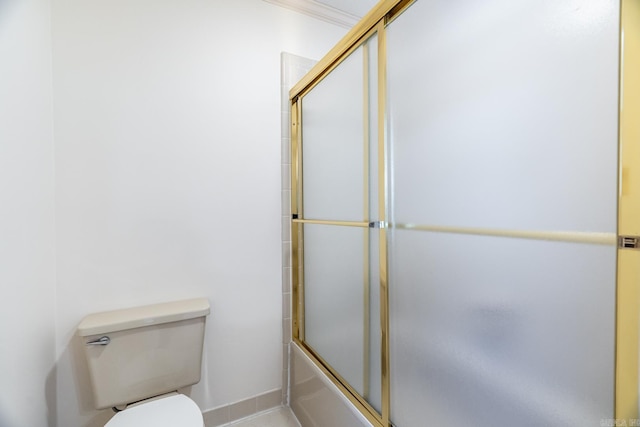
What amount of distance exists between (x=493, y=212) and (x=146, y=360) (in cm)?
149

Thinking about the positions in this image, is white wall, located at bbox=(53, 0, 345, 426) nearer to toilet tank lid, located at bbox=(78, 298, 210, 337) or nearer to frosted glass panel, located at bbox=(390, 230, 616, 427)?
toilet tank lid, located at bbox=(78, 298, 210, 337)

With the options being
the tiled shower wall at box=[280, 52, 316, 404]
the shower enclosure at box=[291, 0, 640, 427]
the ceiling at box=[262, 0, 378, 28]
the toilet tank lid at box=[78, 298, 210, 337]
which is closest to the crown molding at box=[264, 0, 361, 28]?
the ceiling at box=[262, 0, 378, 28]

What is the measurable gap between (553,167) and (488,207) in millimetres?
158

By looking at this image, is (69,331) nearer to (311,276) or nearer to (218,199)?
(218,199)

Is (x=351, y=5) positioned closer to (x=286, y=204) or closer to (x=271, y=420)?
(x=286, y=204)

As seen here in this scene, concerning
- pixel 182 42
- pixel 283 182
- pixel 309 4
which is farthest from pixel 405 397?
pixel 309 4

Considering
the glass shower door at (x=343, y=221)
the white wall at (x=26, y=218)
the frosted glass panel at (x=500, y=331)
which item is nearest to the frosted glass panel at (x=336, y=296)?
the glass shower door at (x=343, y=221)

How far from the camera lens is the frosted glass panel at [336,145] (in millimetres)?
1183

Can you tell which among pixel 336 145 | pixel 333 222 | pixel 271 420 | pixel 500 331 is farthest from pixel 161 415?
pixel 336 145

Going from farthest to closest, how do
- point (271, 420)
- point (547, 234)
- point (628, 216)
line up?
point (271, 420) < point (547, 234) < point (628, 216)

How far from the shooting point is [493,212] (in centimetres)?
69

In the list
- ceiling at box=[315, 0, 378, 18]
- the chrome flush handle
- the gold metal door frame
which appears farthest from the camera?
ceiling at box=[315, 0, 378, 18]

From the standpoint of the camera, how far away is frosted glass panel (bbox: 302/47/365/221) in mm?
1183

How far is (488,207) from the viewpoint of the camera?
2.29 feet
